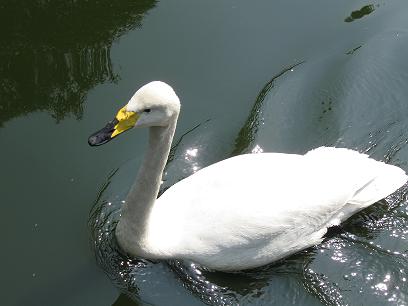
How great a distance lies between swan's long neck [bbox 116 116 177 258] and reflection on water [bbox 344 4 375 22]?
4452 mm

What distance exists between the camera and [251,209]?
607cm

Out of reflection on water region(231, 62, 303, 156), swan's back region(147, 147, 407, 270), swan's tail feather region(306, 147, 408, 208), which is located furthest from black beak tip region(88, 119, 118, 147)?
reflection on water region(231, 62, 303, 156)

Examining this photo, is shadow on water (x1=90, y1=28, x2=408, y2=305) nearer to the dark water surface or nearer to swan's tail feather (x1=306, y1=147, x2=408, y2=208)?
the dark water surface

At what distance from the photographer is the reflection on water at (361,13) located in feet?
31.2

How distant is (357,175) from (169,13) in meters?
3.79

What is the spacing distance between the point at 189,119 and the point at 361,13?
122 inches

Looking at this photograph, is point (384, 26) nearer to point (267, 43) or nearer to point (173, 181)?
point (267, 43)

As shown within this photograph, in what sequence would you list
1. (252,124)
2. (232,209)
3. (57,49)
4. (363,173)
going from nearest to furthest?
(232,209)
(363,173)
(252,124)
(57,49)

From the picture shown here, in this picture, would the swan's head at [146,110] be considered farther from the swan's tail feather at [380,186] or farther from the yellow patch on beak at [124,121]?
the swan's tail feather at [380,186]

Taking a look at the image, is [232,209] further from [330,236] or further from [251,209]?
[330,236]

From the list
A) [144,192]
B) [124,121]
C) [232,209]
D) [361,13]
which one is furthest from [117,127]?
[361,13]

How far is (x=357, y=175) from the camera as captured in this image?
673 centimetres

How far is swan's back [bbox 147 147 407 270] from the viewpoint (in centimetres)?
606

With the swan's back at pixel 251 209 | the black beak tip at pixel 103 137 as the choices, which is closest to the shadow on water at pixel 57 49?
the swan's back at pixel 251 209
